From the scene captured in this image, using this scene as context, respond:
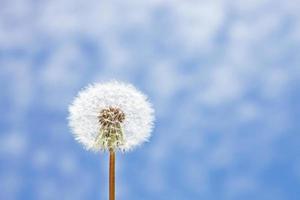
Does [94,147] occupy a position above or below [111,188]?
above

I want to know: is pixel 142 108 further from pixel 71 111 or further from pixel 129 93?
pixel 71 111

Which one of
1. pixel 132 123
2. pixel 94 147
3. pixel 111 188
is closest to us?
pixel 111 188

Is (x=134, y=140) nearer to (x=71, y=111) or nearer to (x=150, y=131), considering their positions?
(x=150, y=131)

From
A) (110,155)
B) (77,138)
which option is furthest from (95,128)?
(110,155)

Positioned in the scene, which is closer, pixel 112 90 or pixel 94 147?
pixel 94 147

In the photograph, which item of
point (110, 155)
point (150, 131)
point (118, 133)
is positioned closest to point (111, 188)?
point (110, 155)

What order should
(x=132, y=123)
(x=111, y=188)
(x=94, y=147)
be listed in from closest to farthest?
(x=111, y=188) < (x=94, y=147) < (x=132, y=123)

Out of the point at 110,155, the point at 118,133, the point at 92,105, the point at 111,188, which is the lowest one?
the point at 111,188
